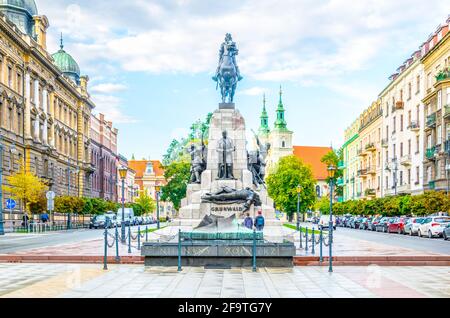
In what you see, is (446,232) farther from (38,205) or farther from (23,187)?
(38,205)

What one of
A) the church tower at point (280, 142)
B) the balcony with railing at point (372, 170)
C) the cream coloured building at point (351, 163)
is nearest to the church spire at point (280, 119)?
the church tower at point (280, 142)

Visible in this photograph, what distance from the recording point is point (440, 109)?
185 feet

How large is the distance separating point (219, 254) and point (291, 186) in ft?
272

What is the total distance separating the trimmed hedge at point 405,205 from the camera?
1870 inches

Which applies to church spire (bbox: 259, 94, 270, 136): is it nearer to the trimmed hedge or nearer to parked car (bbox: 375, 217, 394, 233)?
the trimmed hedge

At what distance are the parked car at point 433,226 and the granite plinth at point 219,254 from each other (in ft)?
79.4

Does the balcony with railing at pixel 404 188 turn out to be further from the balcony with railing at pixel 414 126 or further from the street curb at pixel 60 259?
the street curb at pixel 60 259

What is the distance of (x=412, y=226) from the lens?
45.3 meters

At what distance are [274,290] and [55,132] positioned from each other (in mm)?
67292

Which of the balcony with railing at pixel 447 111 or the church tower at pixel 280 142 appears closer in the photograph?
the balcony with railing at pixel 447 111

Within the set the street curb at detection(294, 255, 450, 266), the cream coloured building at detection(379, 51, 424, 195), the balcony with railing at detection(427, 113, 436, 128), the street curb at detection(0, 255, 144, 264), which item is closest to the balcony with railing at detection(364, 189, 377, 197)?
the cream coloured building at detection(379, 51, 424, 195)

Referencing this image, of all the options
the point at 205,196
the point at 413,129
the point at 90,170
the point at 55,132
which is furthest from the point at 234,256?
the point at 90,170

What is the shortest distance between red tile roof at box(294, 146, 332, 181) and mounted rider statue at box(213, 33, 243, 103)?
12845 cm
